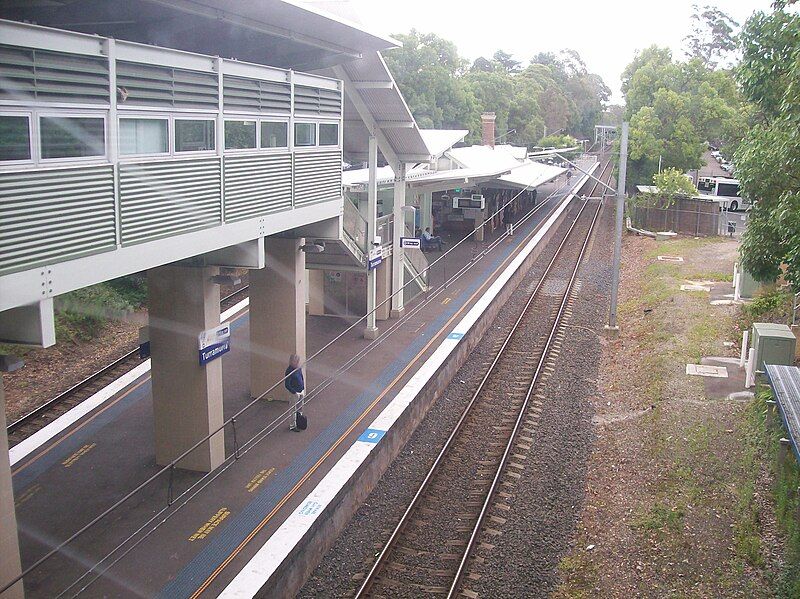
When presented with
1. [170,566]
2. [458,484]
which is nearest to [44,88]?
[170,566]

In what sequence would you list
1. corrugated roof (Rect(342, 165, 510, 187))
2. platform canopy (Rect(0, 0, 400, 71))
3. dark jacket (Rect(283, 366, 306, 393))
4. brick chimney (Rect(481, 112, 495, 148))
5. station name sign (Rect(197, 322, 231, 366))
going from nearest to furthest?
platform canopy (Rect(0, 0, 400, 71)) → station name sign (Rect(197, 322, 231, 366)) → dark jacket (Rect(283, 366, 306, 393)) → corrugated roof (Rect(342, 165, 510, 187)) → brick chimney (Rect(481, 112, 495, 148))

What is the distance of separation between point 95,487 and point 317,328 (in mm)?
8669

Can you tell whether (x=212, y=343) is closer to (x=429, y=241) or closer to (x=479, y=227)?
(x=429, y=241)

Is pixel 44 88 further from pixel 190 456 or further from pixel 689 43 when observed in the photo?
pixel 689 43

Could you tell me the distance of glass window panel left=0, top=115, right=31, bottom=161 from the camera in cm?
611

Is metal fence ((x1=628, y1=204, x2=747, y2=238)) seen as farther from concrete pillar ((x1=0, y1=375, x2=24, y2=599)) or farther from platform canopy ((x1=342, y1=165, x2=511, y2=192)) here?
concrete pillar ((x1=0, y1=375, x2=24, y2=599))

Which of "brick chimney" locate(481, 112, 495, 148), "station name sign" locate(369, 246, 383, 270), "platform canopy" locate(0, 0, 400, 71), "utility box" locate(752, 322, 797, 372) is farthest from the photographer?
"brick chimney" locate(481, 112, 495, 148)

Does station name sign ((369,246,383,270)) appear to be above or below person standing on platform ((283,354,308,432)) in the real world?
above

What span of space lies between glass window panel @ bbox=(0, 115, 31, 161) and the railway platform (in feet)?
12.8

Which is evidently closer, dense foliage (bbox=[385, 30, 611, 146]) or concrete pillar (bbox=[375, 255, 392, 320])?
concrete pillar (bbox=[375, 255, 392, 320])

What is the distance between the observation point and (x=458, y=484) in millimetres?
11352

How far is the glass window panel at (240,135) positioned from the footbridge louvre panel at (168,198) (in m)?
0.47

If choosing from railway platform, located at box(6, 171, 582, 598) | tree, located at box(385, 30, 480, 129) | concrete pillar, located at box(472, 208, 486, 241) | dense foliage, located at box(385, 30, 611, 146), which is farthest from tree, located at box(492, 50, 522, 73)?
railway platform, located at box(6, 171, 582, 598)

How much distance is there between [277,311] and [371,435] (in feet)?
9.60
